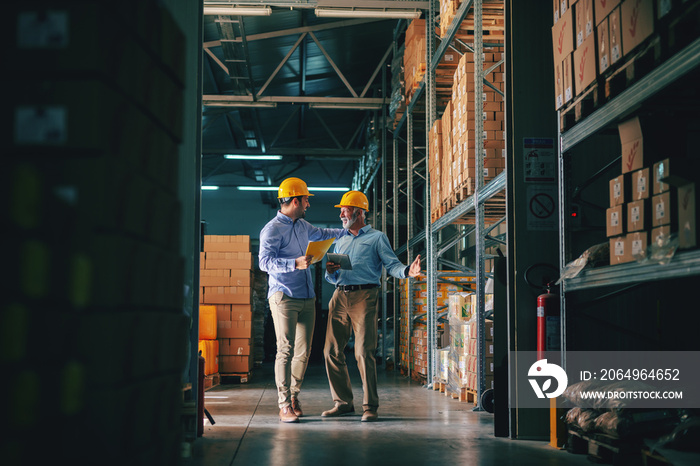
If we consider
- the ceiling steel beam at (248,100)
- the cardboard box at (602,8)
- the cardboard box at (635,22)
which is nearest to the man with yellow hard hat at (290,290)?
the cardboard box at (602,8)

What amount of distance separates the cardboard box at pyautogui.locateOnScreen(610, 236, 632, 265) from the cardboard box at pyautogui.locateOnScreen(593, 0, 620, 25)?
1.29m

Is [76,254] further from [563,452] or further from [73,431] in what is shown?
[563,452]

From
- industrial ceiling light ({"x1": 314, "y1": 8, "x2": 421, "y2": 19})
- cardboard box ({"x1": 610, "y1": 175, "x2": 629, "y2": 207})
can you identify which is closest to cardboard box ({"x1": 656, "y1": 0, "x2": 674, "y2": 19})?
cardboard box ({"x1": 610, "y1": 175, "x2": 629, "y2": 207})

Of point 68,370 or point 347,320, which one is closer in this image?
point 68,370

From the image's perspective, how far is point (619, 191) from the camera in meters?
3.80

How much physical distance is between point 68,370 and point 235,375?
9028mm

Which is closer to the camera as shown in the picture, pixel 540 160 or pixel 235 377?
pixel 540 160

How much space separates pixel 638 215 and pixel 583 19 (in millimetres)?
1369

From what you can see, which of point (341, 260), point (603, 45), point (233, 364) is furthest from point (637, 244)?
point (233, 364)

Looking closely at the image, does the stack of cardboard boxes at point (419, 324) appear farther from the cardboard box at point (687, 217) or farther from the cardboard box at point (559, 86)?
the cardboard box at point (687, 217)

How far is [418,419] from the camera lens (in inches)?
238

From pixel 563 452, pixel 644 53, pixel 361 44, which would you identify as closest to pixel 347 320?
pixel 563 452

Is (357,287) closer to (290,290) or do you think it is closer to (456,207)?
(290,290)

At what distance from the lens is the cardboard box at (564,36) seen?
14.2ft
